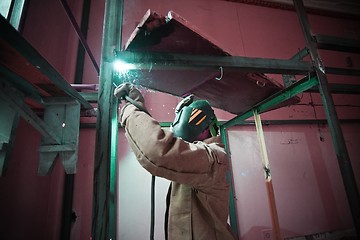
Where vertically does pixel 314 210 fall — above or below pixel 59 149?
below

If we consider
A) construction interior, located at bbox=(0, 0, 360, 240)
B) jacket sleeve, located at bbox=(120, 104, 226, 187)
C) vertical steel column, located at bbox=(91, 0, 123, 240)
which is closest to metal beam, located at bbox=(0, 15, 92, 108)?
construction interior, located at bbox=(0, 0, 360, 240)

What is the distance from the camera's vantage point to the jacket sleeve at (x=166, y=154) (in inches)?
34.0

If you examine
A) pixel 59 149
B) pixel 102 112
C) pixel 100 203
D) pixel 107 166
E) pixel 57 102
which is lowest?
pixel 100 203

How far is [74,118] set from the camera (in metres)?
1.22

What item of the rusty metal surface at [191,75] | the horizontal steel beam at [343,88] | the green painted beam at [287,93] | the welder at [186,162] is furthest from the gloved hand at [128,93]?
the horizontal steel beam at [343,88]

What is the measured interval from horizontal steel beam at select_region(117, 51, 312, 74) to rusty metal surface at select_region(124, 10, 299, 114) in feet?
0.13

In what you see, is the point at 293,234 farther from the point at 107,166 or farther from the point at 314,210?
the point at 107,166

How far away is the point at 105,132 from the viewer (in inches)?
38.9

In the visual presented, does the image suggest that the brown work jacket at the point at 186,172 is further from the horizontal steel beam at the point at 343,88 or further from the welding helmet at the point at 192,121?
the horizontal steel beam at the point at 343,88

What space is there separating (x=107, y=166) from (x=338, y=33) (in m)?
5.88

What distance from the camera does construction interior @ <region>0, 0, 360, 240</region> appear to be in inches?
40.7

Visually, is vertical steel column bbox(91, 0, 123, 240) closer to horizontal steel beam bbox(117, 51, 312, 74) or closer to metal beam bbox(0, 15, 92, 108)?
horizontal steel beam bbox(117, 51, 312, 74)

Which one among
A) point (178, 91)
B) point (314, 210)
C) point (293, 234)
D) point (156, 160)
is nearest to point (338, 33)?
point (314, 210)

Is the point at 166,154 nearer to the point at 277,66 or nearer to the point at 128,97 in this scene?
the point at 128,97
